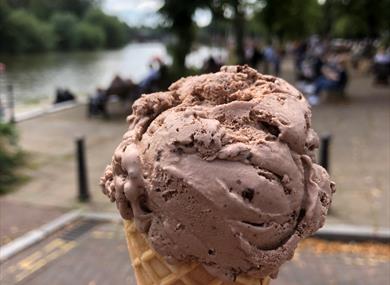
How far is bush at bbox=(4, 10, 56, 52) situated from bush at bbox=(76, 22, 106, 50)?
577cm

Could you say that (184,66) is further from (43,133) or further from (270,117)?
(270,117)

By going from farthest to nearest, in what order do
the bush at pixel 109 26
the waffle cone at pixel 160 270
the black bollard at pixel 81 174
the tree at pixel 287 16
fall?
the bush at pixel 109 26 → the tree at pixel 287 16 → the black bollard at pixel 81 174 → the waffle cone at pixel 160 270

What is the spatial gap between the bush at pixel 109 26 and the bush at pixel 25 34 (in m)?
14.7

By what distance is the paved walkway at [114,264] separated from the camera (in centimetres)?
504

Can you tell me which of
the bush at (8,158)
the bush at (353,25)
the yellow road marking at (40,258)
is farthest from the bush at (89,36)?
the yellow road marking at (40,258)

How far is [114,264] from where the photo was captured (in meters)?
5.38

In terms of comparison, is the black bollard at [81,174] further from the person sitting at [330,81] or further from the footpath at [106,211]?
the person sitting at [330,81]

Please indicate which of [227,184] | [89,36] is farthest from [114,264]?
[89,36]

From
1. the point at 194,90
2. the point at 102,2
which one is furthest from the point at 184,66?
the point at 102,2

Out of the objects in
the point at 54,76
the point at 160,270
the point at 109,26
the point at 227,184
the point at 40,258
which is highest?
the point at 109,26

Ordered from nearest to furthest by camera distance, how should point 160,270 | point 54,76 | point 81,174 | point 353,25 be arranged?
point 160,270, point 81,174, point 353,25, point 54,76

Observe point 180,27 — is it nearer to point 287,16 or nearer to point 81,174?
point 81,174

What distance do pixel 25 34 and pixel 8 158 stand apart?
49537 mm

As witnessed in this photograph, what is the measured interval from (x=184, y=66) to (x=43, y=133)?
5.93m
